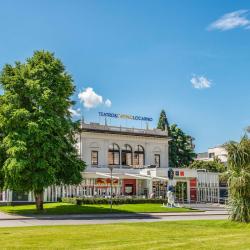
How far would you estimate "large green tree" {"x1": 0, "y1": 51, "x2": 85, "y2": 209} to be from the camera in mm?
36875

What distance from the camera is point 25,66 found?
40781mm

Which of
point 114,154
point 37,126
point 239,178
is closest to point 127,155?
point 114,154

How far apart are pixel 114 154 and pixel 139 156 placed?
16.2 ft

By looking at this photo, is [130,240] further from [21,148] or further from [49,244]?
[21,148]

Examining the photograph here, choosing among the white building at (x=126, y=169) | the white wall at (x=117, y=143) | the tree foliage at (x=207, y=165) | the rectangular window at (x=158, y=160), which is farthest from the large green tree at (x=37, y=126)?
the tree foliage at (x=207, y=165)

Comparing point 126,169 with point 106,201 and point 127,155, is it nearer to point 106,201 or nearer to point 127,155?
point 127,155

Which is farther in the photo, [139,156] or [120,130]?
[139,156]

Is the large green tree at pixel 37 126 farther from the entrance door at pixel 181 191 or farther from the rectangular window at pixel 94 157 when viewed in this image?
the entrance door at pixel 181 191

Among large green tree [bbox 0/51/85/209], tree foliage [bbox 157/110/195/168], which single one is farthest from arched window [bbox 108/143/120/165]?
large green tree [bbox 0/51/85/209]

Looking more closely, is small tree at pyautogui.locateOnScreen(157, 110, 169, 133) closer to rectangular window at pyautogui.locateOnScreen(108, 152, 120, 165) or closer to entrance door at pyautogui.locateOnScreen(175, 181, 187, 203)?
rectangular window at pyautogui.locateOnScreen(108, 152, 120, 165)

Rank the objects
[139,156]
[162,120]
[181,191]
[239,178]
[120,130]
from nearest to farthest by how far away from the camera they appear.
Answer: [239,178]
[181,191]
[120,130]
[139,156]
[162,120]

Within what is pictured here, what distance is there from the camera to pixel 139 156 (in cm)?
7156

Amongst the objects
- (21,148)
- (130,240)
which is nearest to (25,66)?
(21,148)

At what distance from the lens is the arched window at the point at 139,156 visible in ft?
233
